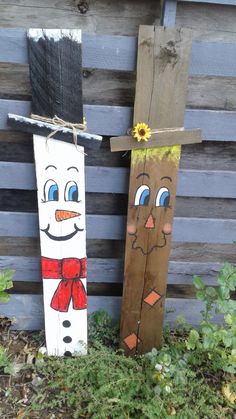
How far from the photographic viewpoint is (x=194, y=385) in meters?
2.15

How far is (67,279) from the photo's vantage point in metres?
2.21

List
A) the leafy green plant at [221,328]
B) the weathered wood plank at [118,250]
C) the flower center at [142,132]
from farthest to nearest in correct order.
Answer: the weathered wood plank at [118,250] < the leafy green plant at [221,328] < the flower center at [142,132]

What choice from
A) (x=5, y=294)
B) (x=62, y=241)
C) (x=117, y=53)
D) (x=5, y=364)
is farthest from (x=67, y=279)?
(x=117, y=53)

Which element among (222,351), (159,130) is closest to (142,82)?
(159,130)

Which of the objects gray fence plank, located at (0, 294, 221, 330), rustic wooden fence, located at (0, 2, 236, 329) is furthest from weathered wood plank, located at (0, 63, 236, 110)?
gray fence plank, located at (0, 294, 221, 330)

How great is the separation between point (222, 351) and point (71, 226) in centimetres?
101

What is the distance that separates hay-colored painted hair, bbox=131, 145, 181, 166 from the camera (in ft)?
6.41

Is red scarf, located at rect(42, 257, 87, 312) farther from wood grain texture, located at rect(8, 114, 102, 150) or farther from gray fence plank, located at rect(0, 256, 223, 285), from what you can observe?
wood grain texture, located at rect(8, 114, 102, 150)

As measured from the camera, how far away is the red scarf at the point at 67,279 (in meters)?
2.17

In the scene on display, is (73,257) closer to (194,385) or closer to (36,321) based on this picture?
(36,321)

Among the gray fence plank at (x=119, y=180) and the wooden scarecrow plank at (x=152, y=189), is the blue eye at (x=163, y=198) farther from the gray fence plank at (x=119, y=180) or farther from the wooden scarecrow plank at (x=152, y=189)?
the gray fence plank at (x=119, y=180)

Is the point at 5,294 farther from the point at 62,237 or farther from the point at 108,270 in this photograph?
the point at 108,270

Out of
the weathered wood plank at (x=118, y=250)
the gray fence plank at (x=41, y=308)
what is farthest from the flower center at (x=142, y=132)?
→ the gray fence plank at (x=41, y=308)

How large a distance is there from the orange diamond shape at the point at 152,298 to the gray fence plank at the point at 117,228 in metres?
0.31
